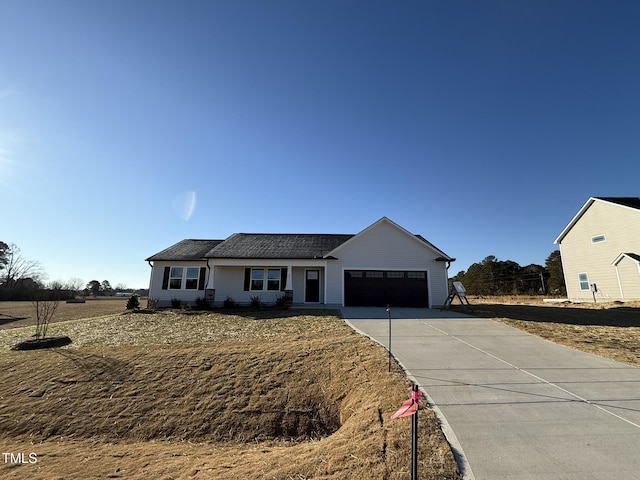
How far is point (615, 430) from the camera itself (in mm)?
3883

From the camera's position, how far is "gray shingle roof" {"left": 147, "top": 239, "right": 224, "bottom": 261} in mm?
19375

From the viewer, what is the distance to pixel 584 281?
76.7 ft

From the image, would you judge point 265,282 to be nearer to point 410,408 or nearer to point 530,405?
point 530,405

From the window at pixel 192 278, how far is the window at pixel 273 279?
15.2 ft

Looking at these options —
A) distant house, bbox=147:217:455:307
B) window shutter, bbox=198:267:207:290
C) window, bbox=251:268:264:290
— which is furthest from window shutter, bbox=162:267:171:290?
window, bbox=251:268:264:290

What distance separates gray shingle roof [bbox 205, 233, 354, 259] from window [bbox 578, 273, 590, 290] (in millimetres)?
18930

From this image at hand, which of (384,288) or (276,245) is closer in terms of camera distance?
(384,288)

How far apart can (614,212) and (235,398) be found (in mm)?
27210

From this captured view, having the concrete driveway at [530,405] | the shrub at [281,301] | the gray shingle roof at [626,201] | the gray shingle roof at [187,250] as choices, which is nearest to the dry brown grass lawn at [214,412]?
the concrete driveway at [530,405]

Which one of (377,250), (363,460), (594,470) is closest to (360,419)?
(363,460)

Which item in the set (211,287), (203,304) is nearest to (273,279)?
(211,287)

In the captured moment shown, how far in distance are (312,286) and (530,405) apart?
590 inches

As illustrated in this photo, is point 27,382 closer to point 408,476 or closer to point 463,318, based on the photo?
point 408,476

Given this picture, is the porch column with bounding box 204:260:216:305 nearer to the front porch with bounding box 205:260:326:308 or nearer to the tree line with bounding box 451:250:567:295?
the front porch with bounding box 205:260:326:308
